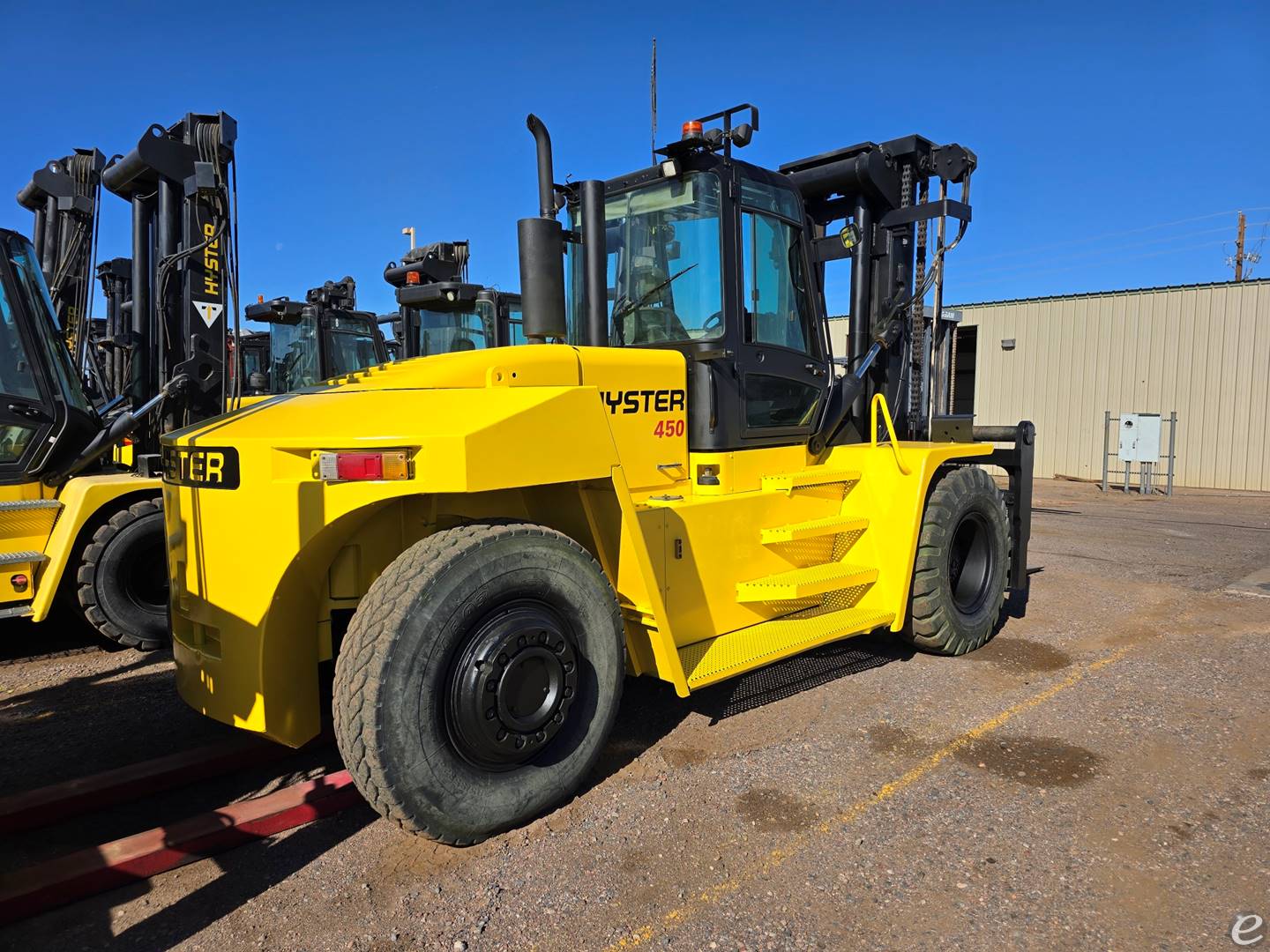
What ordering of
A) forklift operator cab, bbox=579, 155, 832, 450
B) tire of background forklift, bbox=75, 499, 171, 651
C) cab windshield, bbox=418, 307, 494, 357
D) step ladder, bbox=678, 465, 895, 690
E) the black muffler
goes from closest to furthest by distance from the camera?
the black muffler, step ladder, bbox=678, 465, 895, 690, forklift operator cab, bbox=579, 155, 832, 450, tire of background forklift, bbox=75, 499, 171, 651, cab windshield, bbox=418, 307, 494, 357

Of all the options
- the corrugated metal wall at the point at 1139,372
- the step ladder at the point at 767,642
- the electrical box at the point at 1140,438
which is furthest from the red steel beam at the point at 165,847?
the corrugated metal wall at the point at 1139,372

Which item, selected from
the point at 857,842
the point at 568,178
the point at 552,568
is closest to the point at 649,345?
the point at 568,178

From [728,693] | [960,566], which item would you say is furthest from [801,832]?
[960,566]

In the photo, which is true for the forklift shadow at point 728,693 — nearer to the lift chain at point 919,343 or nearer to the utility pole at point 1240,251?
the lift chain at point 919,343

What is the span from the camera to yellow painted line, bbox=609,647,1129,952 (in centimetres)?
264

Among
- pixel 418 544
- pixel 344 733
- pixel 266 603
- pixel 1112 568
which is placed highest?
pixel 418 544

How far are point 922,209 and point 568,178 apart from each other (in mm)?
2240

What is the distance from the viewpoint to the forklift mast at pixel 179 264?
20.0ft

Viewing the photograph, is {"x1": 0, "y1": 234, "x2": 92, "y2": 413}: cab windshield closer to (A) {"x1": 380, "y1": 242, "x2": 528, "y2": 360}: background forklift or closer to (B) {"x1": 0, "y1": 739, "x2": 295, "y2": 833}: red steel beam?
(B) {"x1": 0, "y1": 739, "x2": 295, "y2": 833}: red steel beam

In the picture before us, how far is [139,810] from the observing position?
11.1ft

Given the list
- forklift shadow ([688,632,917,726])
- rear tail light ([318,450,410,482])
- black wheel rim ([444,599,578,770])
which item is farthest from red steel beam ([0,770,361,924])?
forklift shadow ([688,632,917,726])

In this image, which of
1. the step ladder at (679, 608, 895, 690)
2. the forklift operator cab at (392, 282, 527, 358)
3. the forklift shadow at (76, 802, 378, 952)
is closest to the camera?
the forklift shadow at (76, 802, 378, 952)

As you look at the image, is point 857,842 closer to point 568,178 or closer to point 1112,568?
point 568,178

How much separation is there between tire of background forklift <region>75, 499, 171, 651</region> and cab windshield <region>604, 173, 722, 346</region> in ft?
10.5
